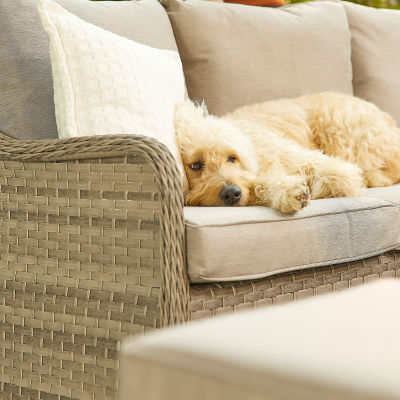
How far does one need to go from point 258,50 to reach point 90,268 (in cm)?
174

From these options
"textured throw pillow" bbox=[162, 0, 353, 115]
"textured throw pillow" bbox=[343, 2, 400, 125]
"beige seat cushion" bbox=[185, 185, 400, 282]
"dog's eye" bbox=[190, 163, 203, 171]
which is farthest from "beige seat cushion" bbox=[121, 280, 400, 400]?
"textured throw pillow" bbox=[343, 2, 400, 125]

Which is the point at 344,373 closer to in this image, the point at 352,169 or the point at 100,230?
the point at 100,230

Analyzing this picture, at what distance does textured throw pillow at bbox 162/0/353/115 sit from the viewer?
2.45 metres

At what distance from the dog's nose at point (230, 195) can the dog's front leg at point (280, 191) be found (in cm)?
9

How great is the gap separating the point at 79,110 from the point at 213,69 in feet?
3.62

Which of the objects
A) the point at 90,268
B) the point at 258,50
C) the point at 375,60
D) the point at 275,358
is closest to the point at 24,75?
the point at 90,268

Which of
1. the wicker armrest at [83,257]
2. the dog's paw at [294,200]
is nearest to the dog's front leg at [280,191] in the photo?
the dog's paw at [294,200]

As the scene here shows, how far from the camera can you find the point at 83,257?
135cm

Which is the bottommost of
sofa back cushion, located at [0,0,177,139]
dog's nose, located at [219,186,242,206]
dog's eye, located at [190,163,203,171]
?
dog's nose, located at [219,186,242,206]

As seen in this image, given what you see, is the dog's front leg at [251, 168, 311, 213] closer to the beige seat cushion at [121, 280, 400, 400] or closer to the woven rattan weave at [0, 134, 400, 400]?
the woven rattan weave at [0, 134, 400, 400]

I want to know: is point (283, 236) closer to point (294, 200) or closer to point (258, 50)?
point (294, 200)

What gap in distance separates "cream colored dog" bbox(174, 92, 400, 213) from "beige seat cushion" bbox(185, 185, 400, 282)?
3.5 inches

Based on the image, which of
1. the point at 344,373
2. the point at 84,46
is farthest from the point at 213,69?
the point at 344,373

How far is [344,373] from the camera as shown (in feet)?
1.58
